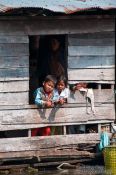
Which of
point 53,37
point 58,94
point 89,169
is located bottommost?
point 89,169

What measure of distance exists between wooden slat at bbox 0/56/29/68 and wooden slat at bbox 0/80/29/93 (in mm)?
322

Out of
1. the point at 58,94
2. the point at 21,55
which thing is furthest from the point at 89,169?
the point at 21,55

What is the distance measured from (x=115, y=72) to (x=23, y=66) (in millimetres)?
1952

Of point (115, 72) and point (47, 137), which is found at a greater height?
point (115, 72)

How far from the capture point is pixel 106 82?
14000 mm

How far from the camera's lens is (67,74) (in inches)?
541

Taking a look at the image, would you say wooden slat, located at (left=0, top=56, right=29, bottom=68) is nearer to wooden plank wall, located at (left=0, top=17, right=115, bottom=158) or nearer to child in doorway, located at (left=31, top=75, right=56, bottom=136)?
wooden plank wall, located at (left=0, top=17, right=115, bottom=158)

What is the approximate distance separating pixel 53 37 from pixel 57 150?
232 centimetres

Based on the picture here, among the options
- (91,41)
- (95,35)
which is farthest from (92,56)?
(95,35)

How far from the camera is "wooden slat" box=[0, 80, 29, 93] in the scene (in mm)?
13219

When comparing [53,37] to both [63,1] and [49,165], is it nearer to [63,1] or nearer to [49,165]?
[63,1]

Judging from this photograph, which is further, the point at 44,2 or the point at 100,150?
the point at 100,150

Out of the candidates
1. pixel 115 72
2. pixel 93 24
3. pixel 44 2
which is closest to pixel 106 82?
pixel 115 72

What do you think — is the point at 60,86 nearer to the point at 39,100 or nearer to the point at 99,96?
the point at 39,100
